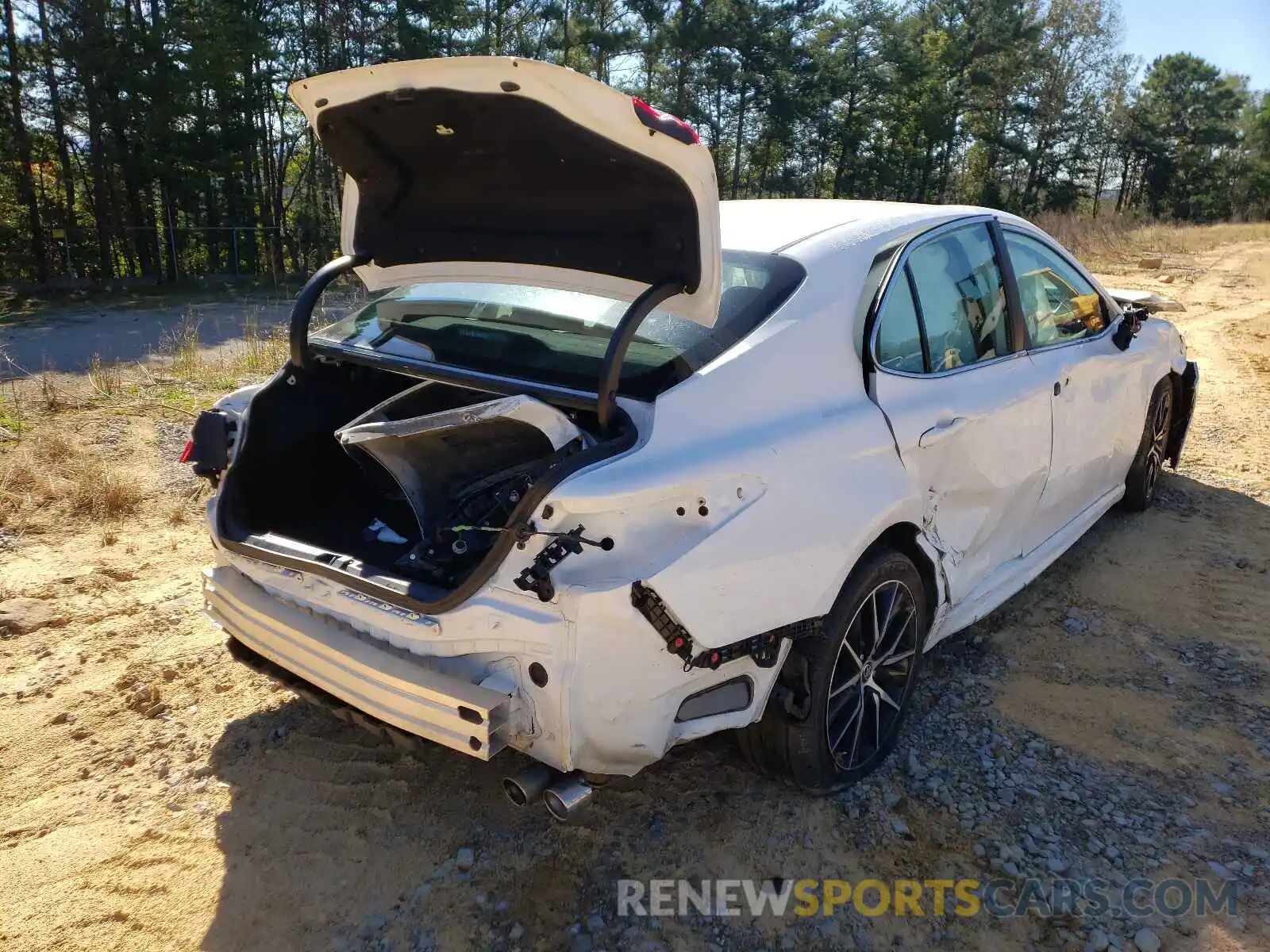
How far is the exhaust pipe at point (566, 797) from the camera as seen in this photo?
7.05ft

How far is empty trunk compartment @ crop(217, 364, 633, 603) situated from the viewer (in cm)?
232

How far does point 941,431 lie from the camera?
9.46 ft

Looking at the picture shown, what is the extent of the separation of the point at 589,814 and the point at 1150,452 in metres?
4.05

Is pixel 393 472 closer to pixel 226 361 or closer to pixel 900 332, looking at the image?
pixel 900 332

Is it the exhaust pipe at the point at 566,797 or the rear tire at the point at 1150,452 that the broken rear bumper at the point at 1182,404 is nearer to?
the rear tire at the point at 1150,452

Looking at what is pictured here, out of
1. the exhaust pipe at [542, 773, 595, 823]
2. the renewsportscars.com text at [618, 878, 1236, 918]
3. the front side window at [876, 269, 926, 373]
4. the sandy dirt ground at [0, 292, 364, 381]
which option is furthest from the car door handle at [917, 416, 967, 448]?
the sandy dirt ground at [0, 292, 364, 381]

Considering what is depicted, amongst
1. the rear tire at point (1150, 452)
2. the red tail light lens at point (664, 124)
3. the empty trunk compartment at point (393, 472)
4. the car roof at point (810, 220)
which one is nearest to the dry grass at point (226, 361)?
Result: the empty trunk compartment at point (393, 472)

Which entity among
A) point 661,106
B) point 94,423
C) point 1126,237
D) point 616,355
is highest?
point 661,106

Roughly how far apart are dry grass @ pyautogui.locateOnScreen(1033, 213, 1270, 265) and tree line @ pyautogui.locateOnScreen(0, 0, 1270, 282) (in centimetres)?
1001

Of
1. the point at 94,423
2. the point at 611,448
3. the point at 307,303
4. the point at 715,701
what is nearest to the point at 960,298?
the point at 611,448

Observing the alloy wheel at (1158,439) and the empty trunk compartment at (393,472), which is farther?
the alloy wheel at (1158,439)

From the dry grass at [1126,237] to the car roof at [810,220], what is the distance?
1992 centimetres

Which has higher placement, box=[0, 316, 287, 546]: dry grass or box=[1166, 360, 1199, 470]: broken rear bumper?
box=[1166, 360, 1199, 470]: broken rear bumper

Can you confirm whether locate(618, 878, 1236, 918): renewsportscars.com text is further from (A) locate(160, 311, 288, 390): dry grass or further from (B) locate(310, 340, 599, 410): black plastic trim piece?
(A) locate(160, 311, 288, 390): dry grass
